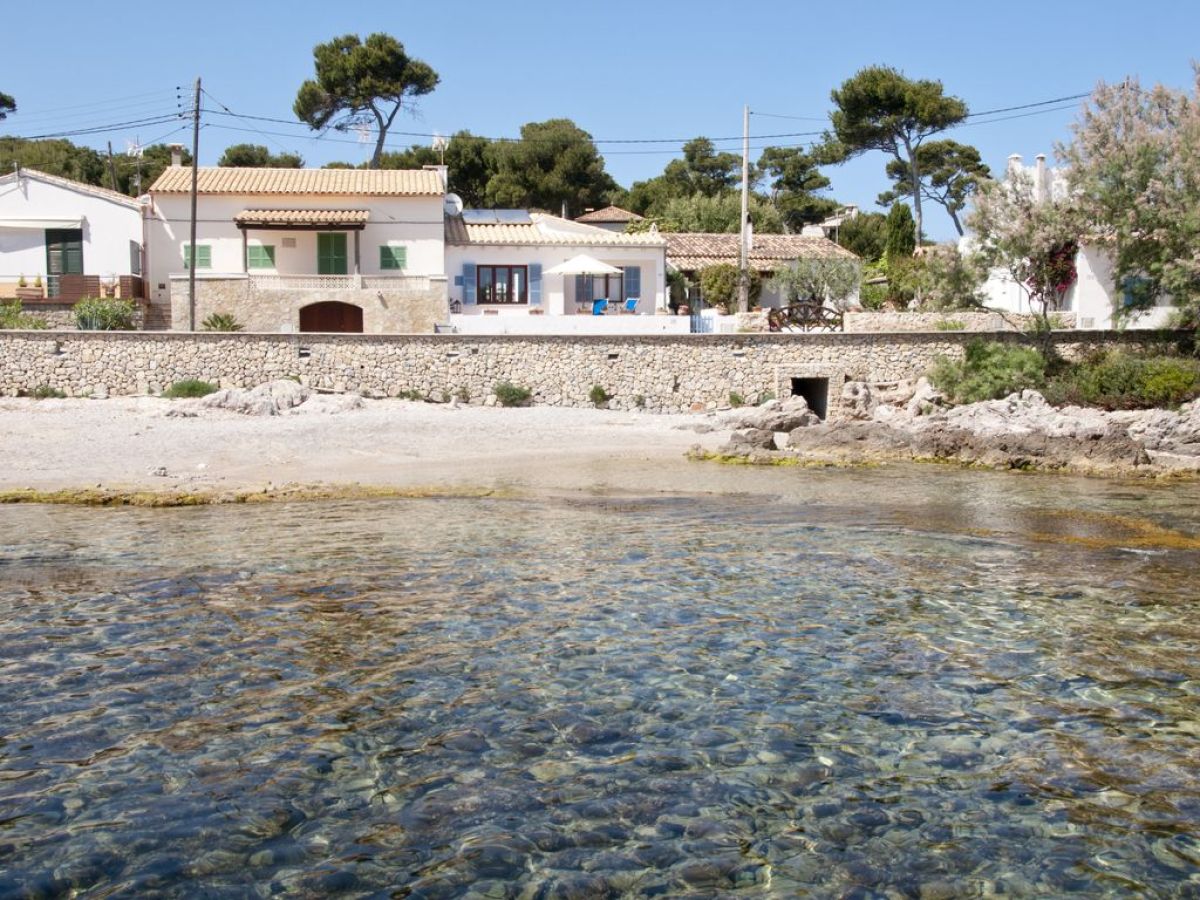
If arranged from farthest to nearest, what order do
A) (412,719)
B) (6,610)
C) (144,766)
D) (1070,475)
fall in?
(1070,475) → (6,610) → (412,719) → (144,766)

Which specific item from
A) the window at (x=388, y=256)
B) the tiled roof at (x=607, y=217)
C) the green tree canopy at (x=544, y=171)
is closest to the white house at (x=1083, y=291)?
the window at (x=388, y=256)

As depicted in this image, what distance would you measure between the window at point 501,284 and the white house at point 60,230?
1262cm

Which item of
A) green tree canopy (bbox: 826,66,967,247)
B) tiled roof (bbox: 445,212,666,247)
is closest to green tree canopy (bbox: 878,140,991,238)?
green tree canopy (bbox: 826,66,967,247)

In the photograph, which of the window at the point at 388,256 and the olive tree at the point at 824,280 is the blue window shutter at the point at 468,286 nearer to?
the window at the point at 388,256

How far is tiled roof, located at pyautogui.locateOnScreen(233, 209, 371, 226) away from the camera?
41844mm

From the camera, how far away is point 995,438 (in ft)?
89.0

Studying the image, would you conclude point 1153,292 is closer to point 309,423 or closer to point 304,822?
point 309,423

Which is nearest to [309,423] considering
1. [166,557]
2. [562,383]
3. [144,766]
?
[562,383]

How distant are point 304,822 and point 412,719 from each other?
1.88 meters

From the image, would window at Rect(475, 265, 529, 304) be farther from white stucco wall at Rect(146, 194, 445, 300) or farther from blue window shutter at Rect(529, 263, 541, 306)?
white stucco wall at Rect(146, 194, 445, 300)

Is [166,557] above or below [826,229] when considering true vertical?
below

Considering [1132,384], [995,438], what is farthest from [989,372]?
[995,438]

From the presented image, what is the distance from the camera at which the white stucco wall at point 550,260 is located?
141 feet

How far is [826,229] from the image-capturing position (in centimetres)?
6475
